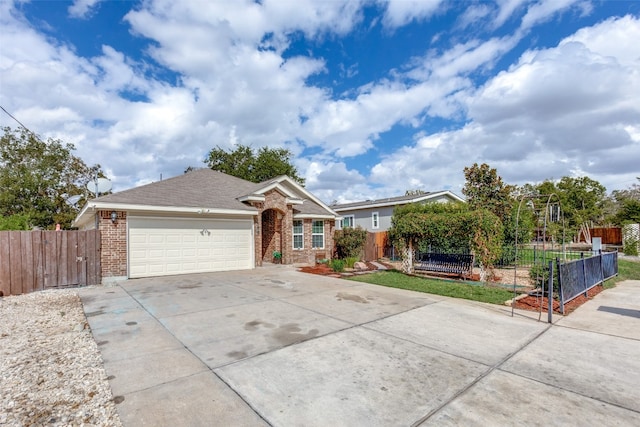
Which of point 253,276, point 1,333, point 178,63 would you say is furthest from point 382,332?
point 178,63

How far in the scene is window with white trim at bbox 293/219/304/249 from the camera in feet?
56.0

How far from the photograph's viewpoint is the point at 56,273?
32.2ft

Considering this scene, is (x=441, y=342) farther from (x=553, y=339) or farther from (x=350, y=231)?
(x=350, y=231)

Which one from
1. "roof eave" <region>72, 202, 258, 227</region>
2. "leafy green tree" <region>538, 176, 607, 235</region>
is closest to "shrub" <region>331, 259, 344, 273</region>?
"roof eave" <region>72, 202, 258, 227</region>

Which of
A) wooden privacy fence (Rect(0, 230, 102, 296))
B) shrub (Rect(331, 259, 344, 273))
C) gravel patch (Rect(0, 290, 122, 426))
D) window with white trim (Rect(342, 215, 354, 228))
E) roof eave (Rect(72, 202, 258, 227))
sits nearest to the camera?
gravel patch (Rect(0, 290, 122, 426))

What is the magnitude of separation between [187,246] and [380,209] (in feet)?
51.3

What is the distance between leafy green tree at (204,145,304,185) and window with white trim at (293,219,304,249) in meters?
17.2

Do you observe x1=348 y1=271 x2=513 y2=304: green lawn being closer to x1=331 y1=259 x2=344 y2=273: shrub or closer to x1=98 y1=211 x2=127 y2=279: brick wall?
x1=331 y1=259 x2=344 y2=273: shrub

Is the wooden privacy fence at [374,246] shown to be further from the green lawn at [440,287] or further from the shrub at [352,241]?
the green lawn at [440,287]

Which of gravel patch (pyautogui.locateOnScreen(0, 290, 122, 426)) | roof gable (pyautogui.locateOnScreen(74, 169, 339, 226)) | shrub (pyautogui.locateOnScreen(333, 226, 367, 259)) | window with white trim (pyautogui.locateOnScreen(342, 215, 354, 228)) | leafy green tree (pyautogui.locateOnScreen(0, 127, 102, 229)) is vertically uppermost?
leafy green tree (pyautogui.locateOnScreen(0, 127, 102, 229))

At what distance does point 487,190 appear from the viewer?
1833cm

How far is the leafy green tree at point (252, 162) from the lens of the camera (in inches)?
1325

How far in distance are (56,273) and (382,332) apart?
10212mm

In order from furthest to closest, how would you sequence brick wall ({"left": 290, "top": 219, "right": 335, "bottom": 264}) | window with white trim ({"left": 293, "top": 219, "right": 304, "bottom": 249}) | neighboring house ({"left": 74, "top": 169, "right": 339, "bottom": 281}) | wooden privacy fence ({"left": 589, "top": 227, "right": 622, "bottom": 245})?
wooden privacy fence ({"left": 589, "top": 227, "right": 622, "bottom": 245}) < window with white trim ({"left": 293, "top": 219, "right": 304, "bottom": 249}) < brick wall ({"left": 290, "top": 219, "right": 335, "bottom": 264}) < neighboring house ({"left": 74, "top": 169, "right": 339, "bottom": 281})
